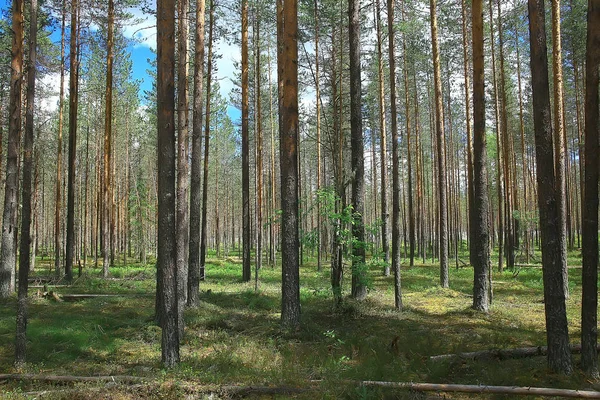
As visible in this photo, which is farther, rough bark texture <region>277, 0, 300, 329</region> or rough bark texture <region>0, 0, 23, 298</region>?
rough bark texture <region>277, 0, 300, 329</region>

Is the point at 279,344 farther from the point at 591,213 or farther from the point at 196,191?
the point at 591,213

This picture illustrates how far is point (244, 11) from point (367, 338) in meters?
14.2

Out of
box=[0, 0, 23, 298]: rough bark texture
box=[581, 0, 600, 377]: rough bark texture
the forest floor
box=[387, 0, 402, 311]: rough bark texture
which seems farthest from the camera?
box=[387, 0, 402, 311]: rough bark texture

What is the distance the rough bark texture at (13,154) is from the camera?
27.3 feet

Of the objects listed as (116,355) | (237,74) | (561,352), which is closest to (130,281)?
(116,355)

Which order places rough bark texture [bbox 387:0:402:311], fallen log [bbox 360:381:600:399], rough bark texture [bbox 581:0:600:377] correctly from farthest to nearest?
1. rough bark texture [bbox 387:0:402:311]
2. rough bark texture [bbox 581:0:600:377]
3. fallen log [bbox 360:381:600:399]

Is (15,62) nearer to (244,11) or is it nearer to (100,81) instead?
(244,11)

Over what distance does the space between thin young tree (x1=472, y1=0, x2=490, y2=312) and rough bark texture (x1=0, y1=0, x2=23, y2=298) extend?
11.0m

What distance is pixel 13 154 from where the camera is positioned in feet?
26.3

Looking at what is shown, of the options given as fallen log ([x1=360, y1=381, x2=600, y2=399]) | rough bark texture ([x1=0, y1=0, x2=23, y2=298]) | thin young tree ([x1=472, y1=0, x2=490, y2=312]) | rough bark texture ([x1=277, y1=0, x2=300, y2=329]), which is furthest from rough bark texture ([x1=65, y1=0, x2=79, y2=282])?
thin young tree ([x1=472, y1=0, x2=490, y2=312])

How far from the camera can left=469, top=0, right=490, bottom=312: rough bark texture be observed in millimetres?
10443

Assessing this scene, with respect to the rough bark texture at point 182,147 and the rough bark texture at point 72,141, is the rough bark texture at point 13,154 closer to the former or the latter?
the rough bark texture at point 72,141

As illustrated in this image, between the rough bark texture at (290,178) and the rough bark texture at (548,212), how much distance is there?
529cm

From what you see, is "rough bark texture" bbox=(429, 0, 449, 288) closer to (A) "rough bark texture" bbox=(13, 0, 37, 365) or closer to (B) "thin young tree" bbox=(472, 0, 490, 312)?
(B) "thin young tree" bbox=(472, 0, 490, 312)
